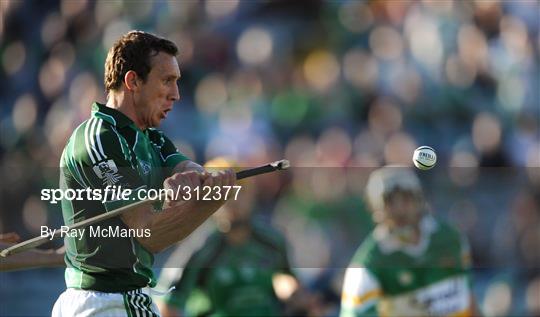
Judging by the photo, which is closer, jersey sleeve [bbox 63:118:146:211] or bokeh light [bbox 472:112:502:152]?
jersey sleeve [bbox 63:118:146:211]

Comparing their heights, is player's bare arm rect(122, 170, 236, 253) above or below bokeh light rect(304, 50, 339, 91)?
below

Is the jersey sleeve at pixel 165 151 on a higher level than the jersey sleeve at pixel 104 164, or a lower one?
higher

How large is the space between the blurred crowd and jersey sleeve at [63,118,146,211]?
16.0ft

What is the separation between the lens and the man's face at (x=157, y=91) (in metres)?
5.49

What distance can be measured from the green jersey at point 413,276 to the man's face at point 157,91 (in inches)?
123

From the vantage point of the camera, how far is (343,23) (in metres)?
12.7

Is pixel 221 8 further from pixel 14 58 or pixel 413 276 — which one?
pixel 413 276

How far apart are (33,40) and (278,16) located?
9.39ft

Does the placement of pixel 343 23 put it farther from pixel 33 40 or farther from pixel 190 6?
pixel 33 40

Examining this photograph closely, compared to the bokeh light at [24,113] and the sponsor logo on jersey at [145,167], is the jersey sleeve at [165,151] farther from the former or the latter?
the bokeh light at [24,113]

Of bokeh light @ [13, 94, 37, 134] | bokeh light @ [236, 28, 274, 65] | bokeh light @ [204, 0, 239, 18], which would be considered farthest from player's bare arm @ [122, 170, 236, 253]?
bokeh light @ [13, 94, 37, 134]

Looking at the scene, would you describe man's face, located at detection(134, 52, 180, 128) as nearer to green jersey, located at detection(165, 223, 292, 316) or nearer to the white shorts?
the white shorts

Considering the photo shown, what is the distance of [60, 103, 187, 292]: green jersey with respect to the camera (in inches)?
204

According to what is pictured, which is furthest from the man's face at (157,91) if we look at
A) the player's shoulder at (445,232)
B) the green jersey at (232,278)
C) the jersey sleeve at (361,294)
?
the player's shoulder at (445,232)
